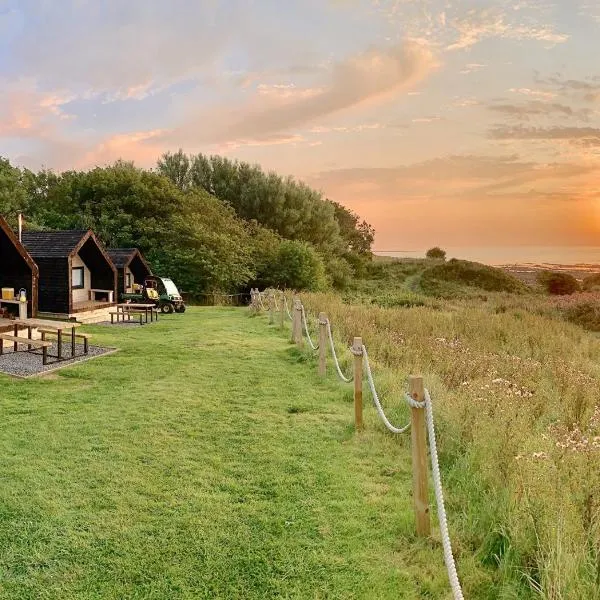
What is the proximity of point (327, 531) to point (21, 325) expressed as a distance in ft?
34.7

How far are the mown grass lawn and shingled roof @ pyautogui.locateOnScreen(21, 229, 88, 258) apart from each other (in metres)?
9.07

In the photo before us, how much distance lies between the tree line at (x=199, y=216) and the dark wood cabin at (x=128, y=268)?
5022mm

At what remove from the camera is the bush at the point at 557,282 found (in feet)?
141

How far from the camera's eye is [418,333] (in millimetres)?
12984

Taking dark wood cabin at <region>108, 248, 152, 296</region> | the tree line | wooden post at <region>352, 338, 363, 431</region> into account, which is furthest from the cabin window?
wooden post at <region>352, 338, 363, 431</region>

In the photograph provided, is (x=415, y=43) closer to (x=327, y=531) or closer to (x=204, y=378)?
(x=204, y=378)

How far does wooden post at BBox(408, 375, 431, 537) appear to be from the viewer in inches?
152

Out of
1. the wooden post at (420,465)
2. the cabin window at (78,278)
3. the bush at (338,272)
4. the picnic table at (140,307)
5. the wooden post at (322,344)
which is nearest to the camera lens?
the wooden post at (420,465)

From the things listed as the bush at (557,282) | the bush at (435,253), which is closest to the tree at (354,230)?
the bush at (435,253)

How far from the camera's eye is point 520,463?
412 cm

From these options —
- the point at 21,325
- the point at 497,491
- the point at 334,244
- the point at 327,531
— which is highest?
the point at 334,244

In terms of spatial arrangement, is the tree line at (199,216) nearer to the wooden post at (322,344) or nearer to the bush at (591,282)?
the bush at (591,282)

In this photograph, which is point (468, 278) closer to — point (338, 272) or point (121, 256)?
point (338, 272)

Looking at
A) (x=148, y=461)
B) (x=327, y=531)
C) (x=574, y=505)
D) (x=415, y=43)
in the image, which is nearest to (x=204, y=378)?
(x=148, y=461)
